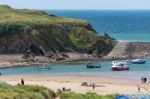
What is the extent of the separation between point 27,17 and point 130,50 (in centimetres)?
2475

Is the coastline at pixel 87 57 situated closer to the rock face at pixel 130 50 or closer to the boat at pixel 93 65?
the rock face at pixel 130 50

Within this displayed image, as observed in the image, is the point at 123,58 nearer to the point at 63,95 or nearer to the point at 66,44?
the point at 66,44

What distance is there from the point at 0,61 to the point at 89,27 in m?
30.7

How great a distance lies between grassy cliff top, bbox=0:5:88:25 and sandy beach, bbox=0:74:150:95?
117ft

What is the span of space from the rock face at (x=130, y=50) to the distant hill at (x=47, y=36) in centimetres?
173

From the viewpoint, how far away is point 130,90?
2751 inches

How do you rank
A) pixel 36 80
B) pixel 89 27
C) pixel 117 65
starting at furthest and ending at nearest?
pixel 89 27 < pixel 117 65 < pixel 36 80

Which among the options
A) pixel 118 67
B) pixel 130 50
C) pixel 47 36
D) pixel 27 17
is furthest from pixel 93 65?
pixel 27 17

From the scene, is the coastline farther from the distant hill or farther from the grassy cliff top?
the grassy cliff top

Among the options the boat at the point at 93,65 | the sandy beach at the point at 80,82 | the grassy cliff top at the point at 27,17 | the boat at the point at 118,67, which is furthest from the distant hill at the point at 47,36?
the sandy beach at the point at 80,82

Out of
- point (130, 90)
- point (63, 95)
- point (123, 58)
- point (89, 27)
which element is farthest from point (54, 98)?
A: point (89, 27)

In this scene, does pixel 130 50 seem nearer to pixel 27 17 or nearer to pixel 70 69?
pixel 70 69

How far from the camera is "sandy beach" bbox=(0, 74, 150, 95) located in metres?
68.7

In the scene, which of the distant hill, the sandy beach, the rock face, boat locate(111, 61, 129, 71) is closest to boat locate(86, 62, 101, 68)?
boat locate(111, 61, 129, 71)
